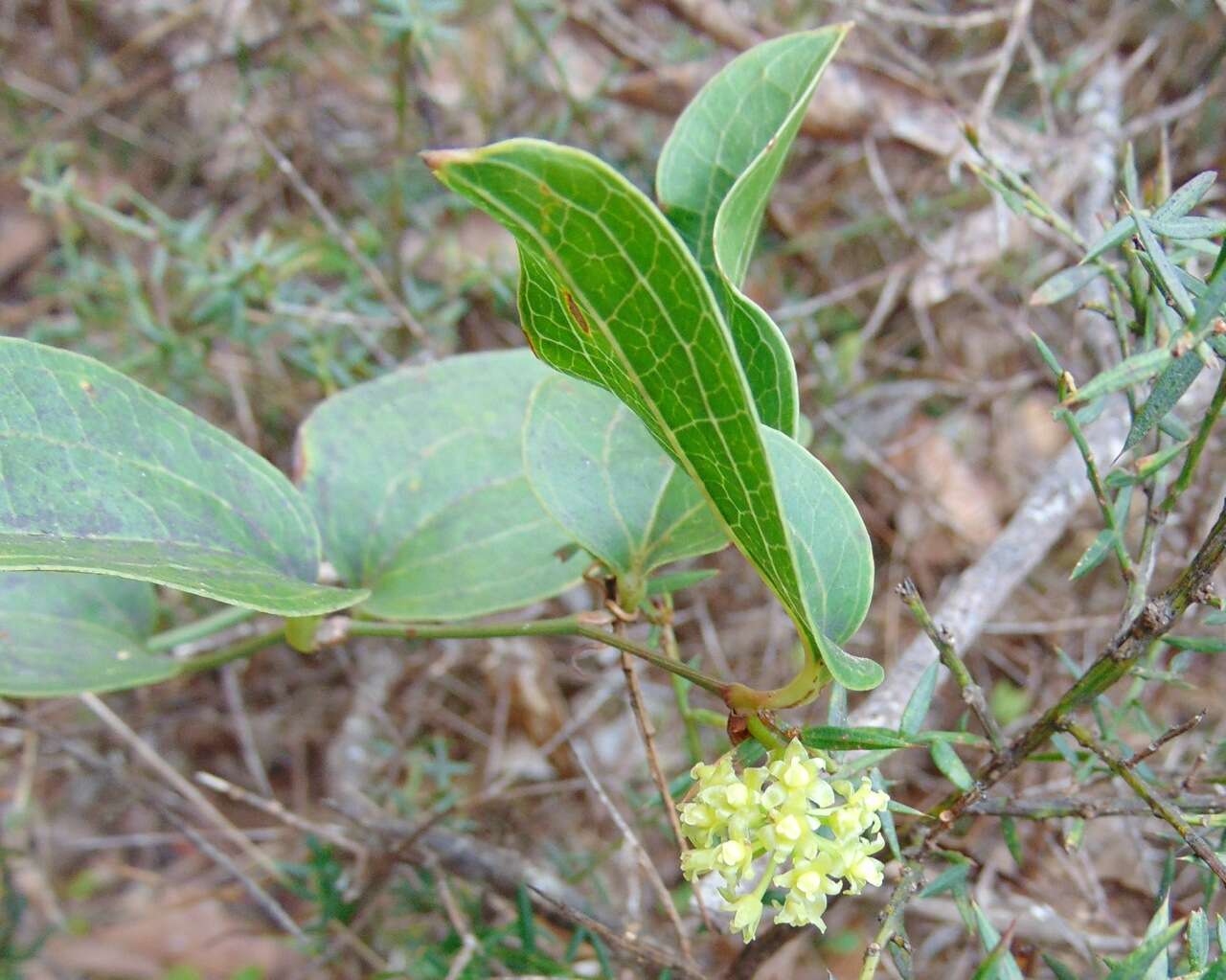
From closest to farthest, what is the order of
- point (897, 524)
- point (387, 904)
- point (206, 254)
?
point (387, 904), point (206, 254), point (897, 524)

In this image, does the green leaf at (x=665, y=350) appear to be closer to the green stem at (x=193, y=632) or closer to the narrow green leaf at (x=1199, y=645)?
the narrow green leaf at (x=1199, y=645)

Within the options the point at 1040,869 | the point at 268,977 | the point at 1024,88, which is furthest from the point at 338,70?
the point at 1040,869

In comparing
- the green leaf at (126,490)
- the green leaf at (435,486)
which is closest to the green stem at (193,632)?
the green leaf at (435,486)

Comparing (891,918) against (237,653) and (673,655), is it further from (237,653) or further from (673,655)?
(237,653)

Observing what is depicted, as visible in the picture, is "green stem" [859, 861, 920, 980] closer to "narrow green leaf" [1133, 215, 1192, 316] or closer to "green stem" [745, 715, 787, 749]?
"green stem" [745, 715, 787, 749]

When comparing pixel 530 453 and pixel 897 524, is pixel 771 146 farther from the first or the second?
pixel 897 524

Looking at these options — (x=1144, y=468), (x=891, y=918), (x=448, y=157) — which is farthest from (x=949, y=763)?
(x=448, y=157)

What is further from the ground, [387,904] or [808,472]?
[808,472]
